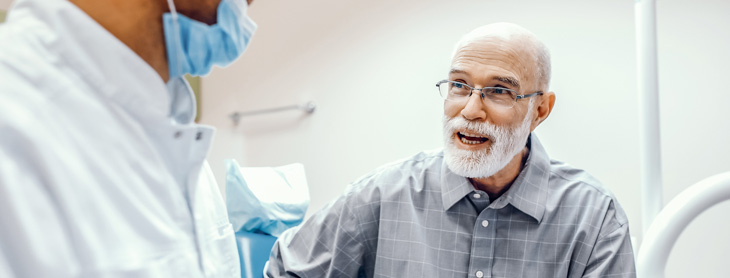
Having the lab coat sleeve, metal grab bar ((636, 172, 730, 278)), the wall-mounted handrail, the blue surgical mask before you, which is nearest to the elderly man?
metal grab bar ((636, 172, 730, 278))

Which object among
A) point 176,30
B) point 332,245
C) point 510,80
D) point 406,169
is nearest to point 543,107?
point 510,80

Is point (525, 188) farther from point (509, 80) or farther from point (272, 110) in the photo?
point (272, 110)

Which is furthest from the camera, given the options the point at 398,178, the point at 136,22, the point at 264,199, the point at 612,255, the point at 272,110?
the point at 272,110

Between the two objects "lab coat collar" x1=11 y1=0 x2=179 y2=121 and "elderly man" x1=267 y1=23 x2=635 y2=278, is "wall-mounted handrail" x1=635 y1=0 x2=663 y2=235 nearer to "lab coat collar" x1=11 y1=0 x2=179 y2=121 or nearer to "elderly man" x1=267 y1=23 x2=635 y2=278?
"elderly man" x1=267 y1=23 x2=635 y2=278

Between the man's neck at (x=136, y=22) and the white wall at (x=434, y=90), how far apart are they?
70.5 inches

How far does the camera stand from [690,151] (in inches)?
77.4

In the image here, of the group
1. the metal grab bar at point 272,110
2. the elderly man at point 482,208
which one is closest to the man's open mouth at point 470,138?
the elderly man at point 482,208

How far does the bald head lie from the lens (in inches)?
54.4

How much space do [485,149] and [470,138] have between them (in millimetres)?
66

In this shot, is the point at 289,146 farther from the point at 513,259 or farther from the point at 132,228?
the point at 132,228

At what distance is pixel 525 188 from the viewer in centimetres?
131

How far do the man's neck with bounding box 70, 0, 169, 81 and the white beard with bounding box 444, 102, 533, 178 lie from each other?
0.82m

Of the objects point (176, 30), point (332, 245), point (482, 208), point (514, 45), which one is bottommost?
point (332, 245)

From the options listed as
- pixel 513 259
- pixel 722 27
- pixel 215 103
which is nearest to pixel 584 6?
pixel 722 27
